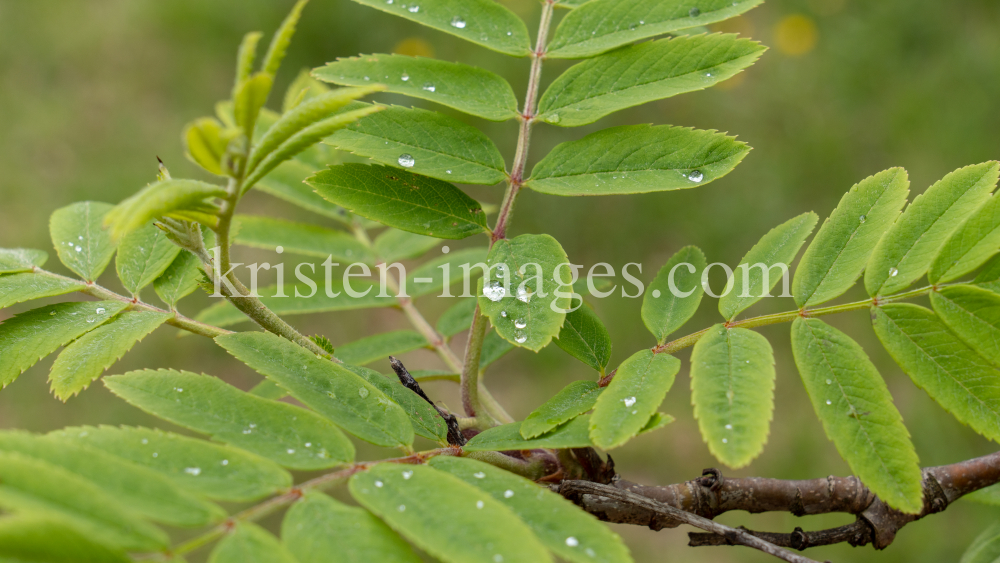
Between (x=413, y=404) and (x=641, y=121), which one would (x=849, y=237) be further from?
(x=641, y=121)

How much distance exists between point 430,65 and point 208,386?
0.94 metres

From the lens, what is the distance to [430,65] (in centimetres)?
174

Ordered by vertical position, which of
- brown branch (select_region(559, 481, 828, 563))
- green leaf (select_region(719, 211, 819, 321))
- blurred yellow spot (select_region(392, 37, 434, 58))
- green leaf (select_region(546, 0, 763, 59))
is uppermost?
blurred yellow spot (select_region(392, 37, 434, 58))

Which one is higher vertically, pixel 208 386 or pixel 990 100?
pixel 990 100

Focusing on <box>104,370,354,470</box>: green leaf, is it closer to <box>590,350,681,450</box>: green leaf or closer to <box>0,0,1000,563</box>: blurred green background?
<box>590,350,681,450</box>: green leaf

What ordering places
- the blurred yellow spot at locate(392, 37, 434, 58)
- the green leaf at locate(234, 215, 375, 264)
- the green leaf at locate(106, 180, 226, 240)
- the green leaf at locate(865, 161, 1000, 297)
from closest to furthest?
the green leaf at locate(106, 180, 226, 240) < the green leaf at locate(865, 161, 1000, 297) < the green leaf at locate(234, 215, 375, 264) < the blurred yellow spot at locate(392, 37, 434, 58)

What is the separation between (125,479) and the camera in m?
1.00

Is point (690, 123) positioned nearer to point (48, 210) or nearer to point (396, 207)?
point (396, 207)

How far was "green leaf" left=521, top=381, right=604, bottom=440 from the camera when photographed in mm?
1324

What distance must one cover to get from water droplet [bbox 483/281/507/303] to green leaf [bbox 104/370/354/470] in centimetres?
39

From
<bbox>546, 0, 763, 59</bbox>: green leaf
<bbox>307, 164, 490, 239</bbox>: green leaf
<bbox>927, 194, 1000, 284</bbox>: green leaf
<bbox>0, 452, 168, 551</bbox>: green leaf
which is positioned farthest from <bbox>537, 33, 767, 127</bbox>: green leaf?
<bbox>0, 452, 168, 551</bbox>: green leaf

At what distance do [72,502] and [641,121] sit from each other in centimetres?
492

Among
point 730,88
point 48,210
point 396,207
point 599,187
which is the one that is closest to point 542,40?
point 599,187

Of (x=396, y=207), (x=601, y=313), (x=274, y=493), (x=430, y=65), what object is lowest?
(x=601, y=313)
